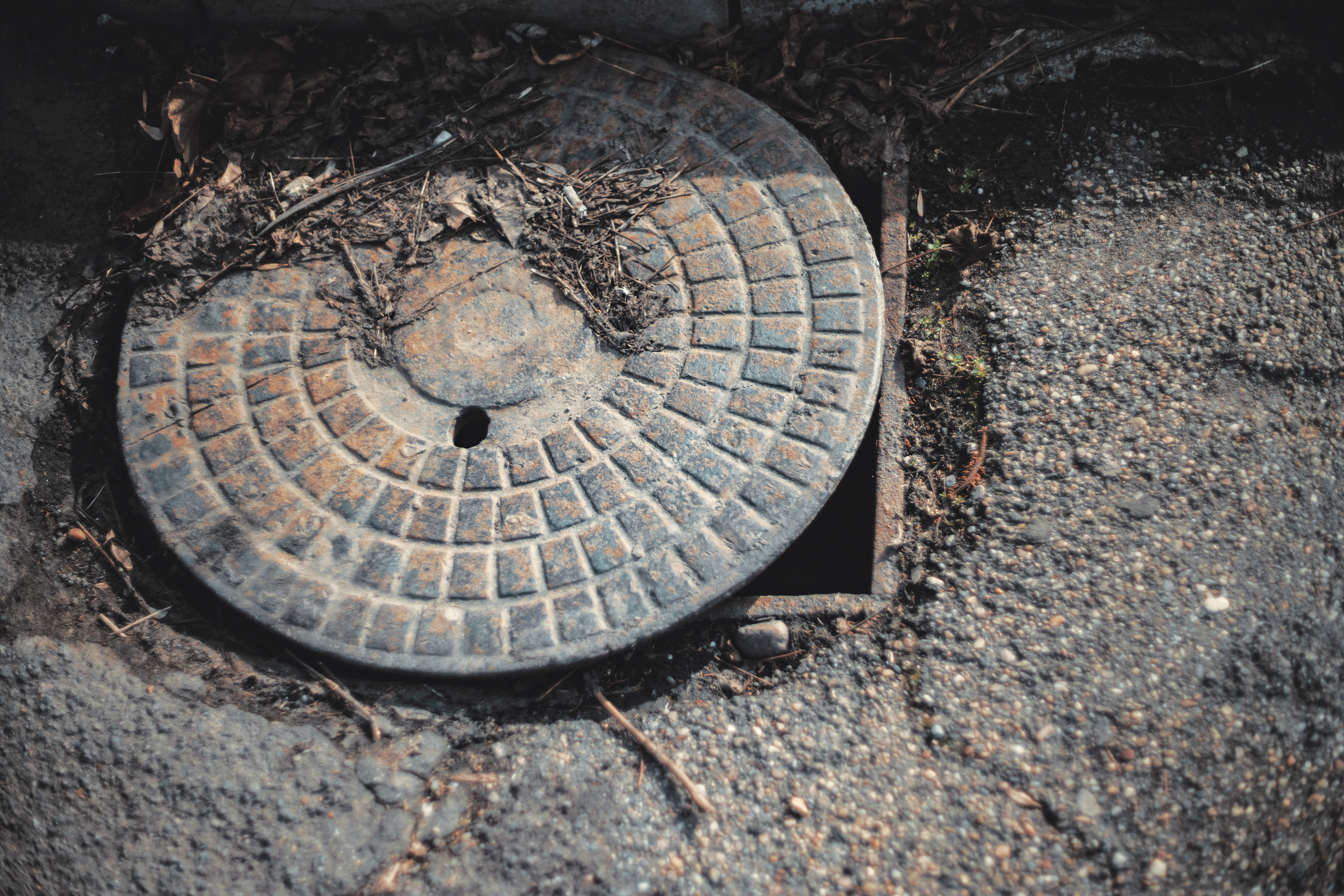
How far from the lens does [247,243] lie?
2248 millimetres

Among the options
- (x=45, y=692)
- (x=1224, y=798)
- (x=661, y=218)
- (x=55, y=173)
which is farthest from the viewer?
(x=55, y=173)

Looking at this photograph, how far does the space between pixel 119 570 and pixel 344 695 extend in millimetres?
803

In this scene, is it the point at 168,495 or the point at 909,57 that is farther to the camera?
the point at 909,57

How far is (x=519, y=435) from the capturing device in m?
2.03

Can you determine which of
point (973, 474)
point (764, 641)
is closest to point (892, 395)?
point (973, 474)

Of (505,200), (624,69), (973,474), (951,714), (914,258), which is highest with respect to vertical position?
(624,69)

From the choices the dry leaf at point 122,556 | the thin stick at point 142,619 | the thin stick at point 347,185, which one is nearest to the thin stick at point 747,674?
the thin stick at point 142,619

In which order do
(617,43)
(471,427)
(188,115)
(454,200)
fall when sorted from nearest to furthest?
(471,427)
(454,200)
(188,115)
(617,43)

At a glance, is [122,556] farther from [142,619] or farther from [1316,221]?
[1316,221]

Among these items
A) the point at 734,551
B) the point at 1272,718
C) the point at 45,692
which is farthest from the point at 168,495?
the point at 1272,718

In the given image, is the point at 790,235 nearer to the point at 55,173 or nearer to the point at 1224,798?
the point at 1224,798

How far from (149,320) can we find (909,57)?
8.61 feet

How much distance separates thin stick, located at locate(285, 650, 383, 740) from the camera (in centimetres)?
185

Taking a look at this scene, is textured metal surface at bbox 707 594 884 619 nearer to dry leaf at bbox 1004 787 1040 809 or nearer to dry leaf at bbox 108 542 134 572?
dry leaf at bbox 1004 787 1040 809
